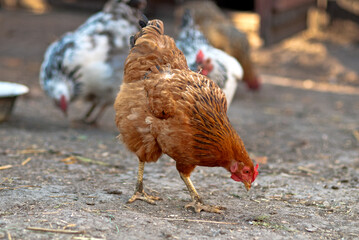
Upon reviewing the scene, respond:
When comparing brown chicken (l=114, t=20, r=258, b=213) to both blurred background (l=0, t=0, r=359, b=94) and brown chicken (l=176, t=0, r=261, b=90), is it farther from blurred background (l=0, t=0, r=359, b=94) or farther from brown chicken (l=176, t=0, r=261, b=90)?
blurred background (l=0, t=0, r=359, b=94)

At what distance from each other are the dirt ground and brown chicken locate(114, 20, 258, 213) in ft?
0.95

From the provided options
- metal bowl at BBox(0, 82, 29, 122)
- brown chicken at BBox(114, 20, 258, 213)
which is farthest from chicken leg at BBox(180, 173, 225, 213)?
metal bowl at BBox(0, 82, 29, 122)

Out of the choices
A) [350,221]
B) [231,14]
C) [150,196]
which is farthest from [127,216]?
[231,14]

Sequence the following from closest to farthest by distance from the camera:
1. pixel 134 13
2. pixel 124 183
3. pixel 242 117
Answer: pixel 124 183, pixel 134 13, pixel 242 117

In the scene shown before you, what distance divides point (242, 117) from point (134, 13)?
2.13 m

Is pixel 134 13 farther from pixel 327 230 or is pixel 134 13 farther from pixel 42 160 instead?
pixel 327 230

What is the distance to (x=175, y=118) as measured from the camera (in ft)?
9.75

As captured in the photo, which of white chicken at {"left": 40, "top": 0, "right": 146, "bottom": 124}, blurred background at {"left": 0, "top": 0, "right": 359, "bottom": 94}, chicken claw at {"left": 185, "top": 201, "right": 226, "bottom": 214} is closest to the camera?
chicken claw at {"left": 185, "top": 201, "right": 226, "bottom": 214}

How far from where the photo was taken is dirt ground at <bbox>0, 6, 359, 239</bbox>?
2807mm

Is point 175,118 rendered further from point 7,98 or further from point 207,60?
point 7,98

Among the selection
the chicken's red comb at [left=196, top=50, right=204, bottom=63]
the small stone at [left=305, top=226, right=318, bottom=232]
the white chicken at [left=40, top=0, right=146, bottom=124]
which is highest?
the chicken's red comb at [left=196, top=50, right=204, bottom=63]

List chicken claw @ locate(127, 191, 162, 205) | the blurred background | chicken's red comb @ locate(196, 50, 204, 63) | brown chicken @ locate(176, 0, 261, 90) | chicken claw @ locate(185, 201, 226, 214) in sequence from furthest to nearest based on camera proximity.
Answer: the blurred background → brown chicken @ locate(176, 0, 261, 90) → chicken's red comb @ locate(196, 50, 204, 63) → chicken claw @ locate(127, 191, 162, 205) → chicken claw @ locate(185, 201, 226, 214)

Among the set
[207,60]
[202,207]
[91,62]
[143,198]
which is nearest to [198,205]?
[202,207]

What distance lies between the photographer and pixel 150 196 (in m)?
3.38
